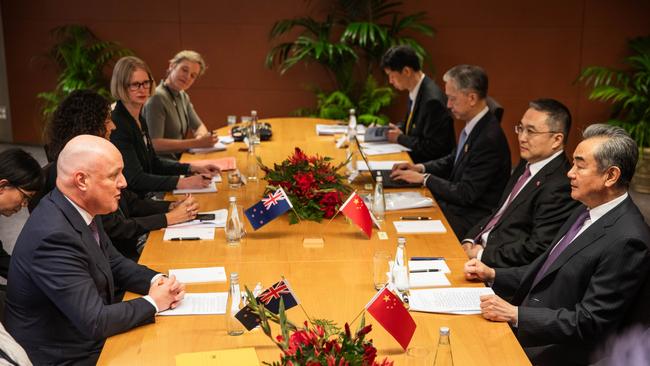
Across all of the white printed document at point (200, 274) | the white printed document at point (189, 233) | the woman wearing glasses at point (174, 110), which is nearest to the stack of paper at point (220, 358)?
the white printed document at point (200, 274)

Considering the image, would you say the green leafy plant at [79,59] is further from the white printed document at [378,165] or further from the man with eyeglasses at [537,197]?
the man with eyeglasses at [537,197]

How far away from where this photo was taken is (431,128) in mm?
5848

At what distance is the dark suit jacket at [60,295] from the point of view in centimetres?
269

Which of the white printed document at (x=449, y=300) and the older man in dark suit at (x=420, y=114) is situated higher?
the older man in dark suit at (x=420, y=114)

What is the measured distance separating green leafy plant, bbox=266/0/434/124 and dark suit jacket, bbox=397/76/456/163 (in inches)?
73.1

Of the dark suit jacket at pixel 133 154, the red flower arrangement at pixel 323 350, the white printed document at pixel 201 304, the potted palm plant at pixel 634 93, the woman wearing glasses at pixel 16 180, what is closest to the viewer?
the red flower arrangement at pixel 323 350

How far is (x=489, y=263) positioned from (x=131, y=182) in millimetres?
2160

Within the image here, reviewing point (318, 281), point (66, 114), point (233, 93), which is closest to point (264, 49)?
point (233, 93)

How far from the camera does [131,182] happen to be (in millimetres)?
4750

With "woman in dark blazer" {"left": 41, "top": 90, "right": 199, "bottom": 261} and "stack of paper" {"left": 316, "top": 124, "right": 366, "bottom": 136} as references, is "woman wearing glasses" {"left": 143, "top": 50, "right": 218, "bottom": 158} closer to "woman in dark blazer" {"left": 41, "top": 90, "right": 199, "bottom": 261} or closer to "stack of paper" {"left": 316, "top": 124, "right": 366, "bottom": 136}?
"stack of paper" {"left": 316, "top": 124, "right": 366, "bottom": 136}

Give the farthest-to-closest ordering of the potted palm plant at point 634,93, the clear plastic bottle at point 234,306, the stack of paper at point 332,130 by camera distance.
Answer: the potted palm plant at point 634,93 < the stack of paper at point 332,130 < the clear plastic bottle at point 234,306

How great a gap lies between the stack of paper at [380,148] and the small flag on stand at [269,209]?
6.65 feet

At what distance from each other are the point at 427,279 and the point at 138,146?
236 cm

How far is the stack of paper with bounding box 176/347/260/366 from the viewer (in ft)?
8.19
